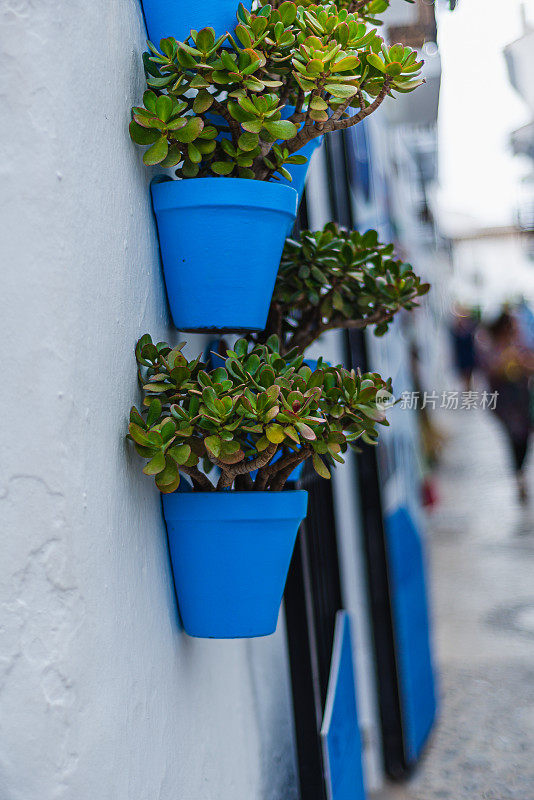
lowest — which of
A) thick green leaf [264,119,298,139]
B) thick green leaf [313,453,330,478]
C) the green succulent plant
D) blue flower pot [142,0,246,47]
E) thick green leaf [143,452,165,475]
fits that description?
thick green leaf [313,453,330,478]

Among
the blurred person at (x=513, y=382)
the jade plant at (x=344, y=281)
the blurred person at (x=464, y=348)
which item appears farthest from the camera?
the blurred person at (x=464, y=348)

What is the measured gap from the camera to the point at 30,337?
0.78 meters

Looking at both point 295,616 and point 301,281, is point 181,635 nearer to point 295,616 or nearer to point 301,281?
point 295,616

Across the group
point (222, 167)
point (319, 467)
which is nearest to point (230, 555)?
point (319, 467)

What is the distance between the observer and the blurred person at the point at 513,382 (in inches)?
240

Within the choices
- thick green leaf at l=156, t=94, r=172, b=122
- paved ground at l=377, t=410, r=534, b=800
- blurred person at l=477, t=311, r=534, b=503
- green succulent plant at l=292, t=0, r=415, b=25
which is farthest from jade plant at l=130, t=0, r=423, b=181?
blurred person at l=477, t=311, r=534, b=503

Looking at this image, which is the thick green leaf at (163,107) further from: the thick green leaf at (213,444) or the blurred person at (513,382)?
the blurred person at (513,382)

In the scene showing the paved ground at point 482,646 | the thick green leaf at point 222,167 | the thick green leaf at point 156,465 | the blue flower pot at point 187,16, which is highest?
the blue flower pot at point 187,16

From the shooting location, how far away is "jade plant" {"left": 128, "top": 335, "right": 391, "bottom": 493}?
95cm

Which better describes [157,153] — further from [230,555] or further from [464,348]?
[464,348]

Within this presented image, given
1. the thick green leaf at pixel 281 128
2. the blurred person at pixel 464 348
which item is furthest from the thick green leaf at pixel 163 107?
the blurred person at pixel 464 348

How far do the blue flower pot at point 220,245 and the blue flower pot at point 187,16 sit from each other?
0.63 ft

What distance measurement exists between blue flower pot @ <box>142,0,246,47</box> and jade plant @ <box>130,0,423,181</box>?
2cm

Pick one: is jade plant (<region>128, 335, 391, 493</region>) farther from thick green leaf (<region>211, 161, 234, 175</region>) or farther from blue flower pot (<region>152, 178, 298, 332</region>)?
thick green leaf (<region>211, 161, 234, 175</region>)
